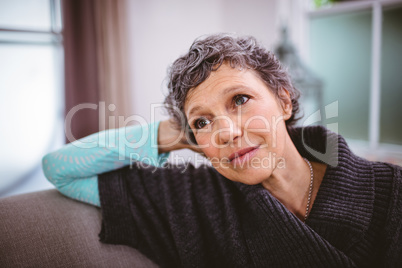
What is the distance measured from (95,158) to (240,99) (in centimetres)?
54

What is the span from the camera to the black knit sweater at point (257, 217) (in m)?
0.95

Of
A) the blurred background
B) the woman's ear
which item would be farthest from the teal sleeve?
the blurred background

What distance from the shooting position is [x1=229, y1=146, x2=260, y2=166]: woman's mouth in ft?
3.27

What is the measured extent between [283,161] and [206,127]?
29 cm

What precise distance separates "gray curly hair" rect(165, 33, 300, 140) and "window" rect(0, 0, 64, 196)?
1.76m

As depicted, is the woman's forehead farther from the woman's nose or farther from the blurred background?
the blurred background

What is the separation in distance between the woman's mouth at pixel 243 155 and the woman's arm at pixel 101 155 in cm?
29

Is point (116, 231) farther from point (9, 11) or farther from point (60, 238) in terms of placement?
point (9, 11)

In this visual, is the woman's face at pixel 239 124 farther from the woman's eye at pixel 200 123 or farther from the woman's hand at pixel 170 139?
the woman's hand at pixel 170 139

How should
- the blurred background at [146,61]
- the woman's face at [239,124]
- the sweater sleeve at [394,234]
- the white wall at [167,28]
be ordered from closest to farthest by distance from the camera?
1. the sweater sleeve at [394,234]
2. the woman's face at [239,124]
3. the blurred background at [146,61]
4. the white wall at [167,28]

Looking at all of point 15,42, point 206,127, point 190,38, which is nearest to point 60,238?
point 206,127

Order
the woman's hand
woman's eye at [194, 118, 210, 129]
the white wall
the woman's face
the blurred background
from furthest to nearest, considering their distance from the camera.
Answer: the white wall → the blurred background → the woman's hand → woman's eye at [194, 118, 210, 129] → the woman's face

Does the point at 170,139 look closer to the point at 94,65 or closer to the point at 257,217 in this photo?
the point at 257,217

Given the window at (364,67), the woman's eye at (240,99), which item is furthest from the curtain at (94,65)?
the window at (364,67)
